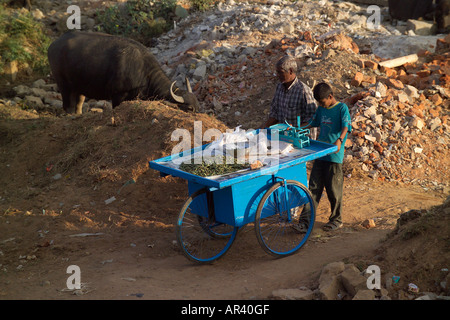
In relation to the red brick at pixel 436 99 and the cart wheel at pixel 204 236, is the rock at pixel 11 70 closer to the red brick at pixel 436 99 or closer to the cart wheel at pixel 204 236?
the cart wheel at pixel 204 236

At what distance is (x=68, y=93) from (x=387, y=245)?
805cm

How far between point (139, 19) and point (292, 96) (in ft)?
37.4

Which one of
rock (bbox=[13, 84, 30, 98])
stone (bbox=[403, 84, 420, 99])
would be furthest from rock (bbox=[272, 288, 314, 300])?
rock (bbox=[13, 84, 30, 98])

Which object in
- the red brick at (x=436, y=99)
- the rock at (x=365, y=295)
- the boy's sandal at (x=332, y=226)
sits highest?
the red brick at (x=436, y=99)

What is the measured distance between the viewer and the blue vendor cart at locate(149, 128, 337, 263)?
4539mm

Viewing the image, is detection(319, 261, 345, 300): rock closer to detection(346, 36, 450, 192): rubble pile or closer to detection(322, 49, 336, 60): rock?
detection(346, 36, 450, 192): rubble pile

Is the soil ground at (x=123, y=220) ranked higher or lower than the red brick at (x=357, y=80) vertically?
lower

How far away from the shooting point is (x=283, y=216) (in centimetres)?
505

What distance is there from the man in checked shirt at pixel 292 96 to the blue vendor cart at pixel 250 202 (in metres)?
0.56

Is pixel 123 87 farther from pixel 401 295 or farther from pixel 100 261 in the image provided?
pixel 401 295

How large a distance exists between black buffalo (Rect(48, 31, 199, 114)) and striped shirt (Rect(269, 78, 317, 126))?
415 cm

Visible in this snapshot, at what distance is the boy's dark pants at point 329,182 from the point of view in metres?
5.40

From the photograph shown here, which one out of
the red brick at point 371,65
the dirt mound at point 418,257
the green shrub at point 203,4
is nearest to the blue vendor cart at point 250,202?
the dirt mound at point 418,257

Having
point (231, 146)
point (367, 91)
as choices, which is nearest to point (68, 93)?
point (367, 91)
